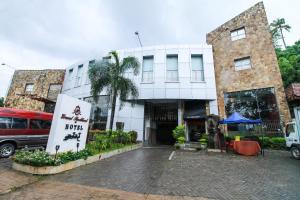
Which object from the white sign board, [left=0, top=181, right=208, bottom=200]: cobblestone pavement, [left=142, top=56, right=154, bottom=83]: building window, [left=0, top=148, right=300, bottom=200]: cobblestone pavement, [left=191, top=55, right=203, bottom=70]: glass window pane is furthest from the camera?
[left=142, top=56, right=154, bottom=83]: building window

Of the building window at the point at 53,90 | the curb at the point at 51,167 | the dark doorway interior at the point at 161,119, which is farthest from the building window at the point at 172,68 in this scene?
the building window at the point at 53,90

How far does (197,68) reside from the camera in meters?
17.6

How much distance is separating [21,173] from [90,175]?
2500 mm

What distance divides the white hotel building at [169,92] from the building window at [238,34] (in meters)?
2.55

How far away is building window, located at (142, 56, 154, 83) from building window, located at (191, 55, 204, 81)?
4411mm

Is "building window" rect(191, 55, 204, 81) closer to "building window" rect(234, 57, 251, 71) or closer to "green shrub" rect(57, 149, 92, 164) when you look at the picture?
"building window" rect(234, 57, 251, 71)

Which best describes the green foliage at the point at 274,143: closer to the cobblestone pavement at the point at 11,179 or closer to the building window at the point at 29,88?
the cobblestone pavement at the point at 11,179

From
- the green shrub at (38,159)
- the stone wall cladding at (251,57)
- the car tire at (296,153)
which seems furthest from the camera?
the stone wall cladding at (251,57)

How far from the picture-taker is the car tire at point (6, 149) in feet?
28.1

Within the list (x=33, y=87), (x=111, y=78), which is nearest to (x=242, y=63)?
(x=111, y=78)

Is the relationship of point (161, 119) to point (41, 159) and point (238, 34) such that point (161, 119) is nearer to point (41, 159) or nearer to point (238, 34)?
point (238, 34)

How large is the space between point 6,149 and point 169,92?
12740mm

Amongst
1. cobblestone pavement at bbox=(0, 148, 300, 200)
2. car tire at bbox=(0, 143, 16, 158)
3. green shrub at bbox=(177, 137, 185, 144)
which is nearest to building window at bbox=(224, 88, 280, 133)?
green shrub at bbox=(177, 137, 185, 144)

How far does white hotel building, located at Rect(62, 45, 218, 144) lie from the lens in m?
16.7
